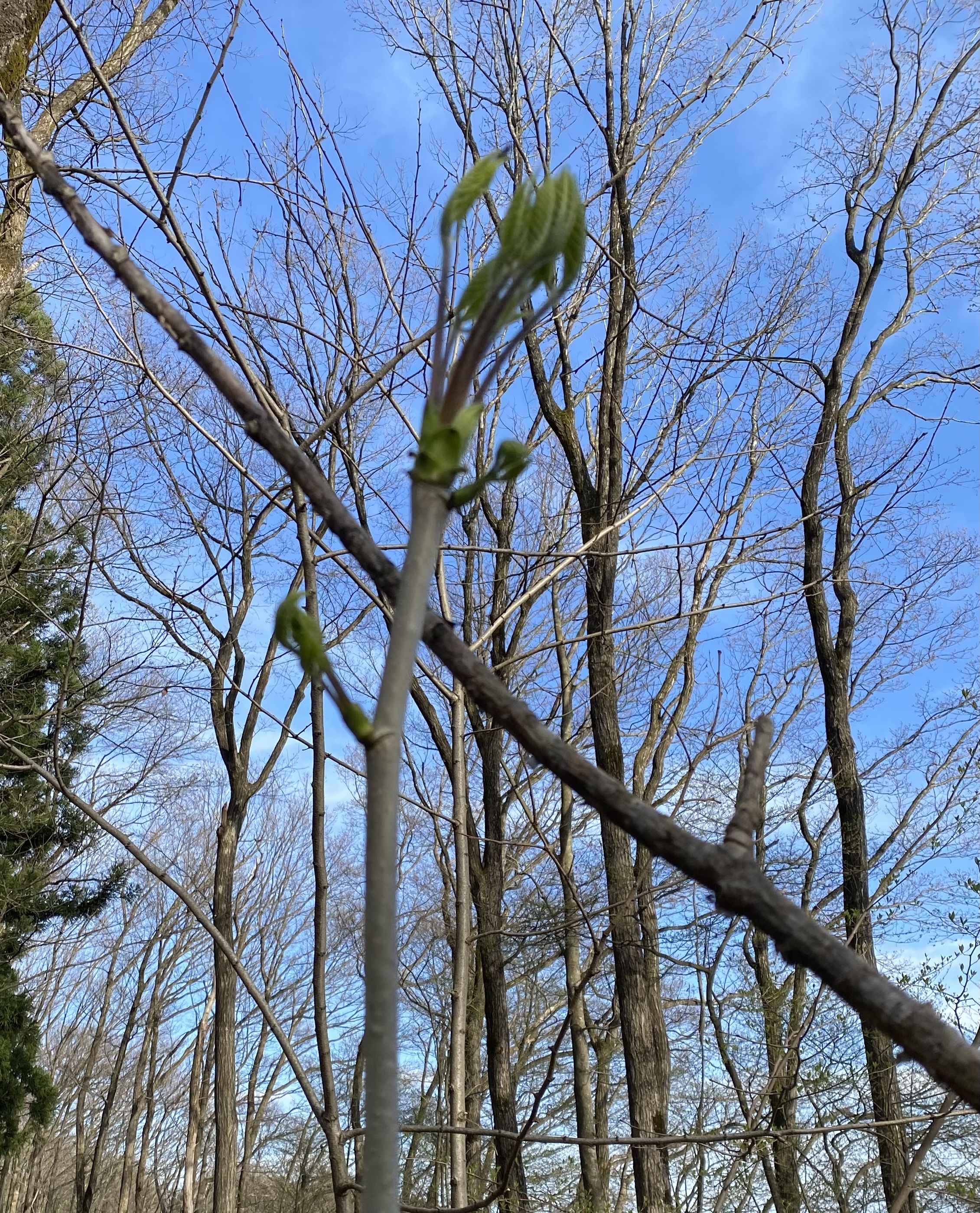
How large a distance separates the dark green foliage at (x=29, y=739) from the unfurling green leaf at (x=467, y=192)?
8631 mm

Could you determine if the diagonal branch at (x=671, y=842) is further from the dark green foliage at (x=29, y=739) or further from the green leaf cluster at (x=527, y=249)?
the dark green foliage at (x=29, y=739)

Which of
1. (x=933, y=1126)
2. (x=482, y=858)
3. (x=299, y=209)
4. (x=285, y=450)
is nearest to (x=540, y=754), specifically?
(x=285, y=450)

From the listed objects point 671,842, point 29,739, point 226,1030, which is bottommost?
point 671,842

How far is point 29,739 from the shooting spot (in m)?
8.26

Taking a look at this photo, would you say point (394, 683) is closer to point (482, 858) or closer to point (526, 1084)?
point (482, 858)

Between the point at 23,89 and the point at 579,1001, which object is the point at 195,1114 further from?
the point at 23,89

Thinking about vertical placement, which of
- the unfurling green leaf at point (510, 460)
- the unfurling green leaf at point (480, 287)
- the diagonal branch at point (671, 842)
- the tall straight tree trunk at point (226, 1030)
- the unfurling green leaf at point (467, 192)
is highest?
the tall straight tree trunk at point (226, 1030)

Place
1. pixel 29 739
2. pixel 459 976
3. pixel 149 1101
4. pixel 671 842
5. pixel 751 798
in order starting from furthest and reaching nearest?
1. pixel 149 1101
2. pixel 29 739
3. pixel 459 976
4. pixel 751 798
5. pixel 671 842

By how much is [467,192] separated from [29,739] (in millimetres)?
8856

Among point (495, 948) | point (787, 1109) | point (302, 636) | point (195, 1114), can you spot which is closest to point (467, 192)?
point (302, 636)

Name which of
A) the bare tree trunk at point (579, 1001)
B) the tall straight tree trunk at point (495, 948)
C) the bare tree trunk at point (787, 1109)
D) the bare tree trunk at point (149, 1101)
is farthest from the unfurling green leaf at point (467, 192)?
the bare tree trunk at point (149, 1101)

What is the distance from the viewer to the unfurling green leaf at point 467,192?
461 mm

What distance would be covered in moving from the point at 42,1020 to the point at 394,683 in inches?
919

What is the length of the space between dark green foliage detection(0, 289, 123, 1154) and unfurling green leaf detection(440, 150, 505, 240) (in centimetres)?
863
